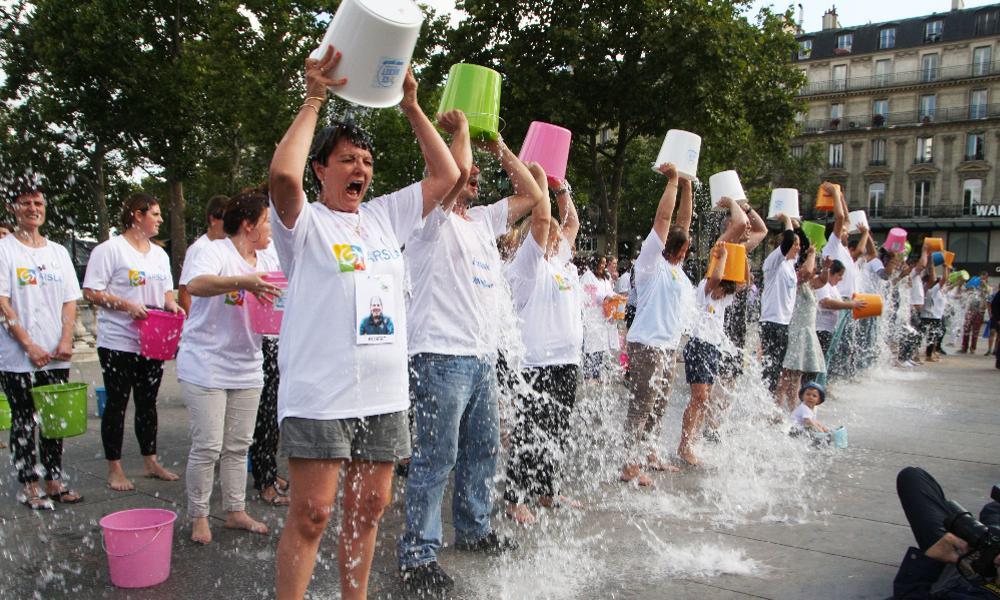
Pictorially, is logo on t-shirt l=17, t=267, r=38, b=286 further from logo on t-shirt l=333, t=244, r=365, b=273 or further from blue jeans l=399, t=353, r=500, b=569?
logo on t-shirt l=333, t=244, r=365, b=273

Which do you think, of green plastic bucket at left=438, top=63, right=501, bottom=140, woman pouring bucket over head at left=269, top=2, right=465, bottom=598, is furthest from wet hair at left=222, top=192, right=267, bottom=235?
woman pouring bucket over head at left=269, top=2, right=465, bottom=598

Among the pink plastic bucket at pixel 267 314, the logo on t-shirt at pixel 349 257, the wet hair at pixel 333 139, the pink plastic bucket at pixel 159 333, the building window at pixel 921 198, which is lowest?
the pink plastic bucket at pixel 159 333

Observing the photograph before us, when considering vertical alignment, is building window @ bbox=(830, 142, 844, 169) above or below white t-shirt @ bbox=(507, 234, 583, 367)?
above

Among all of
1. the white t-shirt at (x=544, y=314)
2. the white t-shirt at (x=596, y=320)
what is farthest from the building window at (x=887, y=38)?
the white t-shirt at (x=544, y=314)

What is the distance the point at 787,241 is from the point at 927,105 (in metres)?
59.4

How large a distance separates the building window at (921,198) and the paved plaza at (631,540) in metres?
55.0

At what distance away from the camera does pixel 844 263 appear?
9414mm

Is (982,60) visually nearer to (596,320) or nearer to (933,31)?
(933,31)

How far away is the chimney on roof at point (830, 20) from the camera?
2539 inches

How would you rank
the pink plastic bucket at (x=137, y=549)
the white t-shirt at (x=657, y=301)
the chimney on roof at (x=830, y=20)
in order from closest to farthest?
the pink plastic bucket at (x=137, y=549) < the white t-shirt at (x=657, y=301) < the chimney on roof at (x=830, y=20)

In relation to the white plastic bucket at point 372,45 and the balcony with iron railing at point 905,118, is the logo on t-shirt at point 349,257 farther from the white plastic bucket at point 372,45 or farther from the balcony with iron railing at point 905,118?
the balcony with iron railing at point 905,118

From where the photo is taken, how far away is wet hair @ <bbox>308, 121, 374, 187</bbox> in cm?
272

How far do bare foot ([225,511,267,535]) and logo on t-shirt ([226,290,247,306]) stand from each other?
1178 millimetres

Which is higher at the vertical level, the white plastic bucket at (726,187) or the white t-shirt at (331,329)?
the white plastic bucket at (726,187)
